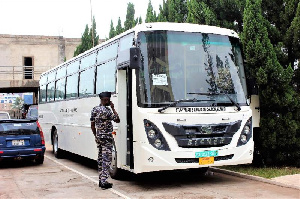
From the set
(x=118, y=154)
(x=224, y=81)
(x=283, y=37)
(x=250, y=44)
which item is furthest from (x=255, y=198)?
(x=283, y=37)

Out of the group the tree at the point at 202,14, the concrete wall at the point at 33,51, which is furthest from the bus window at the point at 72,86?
the concrete wall at the point at 33,51

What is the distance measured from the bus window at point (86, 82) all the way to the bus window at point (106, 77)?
1.84 feet

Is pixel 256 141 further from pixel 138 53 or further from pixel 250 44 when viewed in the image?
pixel 138 53

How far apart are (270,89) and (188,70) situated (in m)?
2.88

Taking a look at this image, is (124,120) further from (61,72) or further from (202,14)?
(61,72)

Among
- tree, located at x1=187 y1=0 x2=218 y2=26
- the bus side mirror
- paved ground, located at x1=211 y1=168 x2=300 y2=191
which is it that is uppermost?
tree, located at x1=187 y1=0 x2=218 y2=26

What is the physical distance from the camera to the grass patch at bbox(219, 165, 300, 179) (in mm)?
10305

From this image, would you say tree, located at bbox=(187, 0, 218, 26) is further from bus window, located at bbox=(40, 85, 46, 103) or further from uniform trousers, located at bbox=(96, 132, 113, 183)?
bus window, located at bbox=(40, 85, 46, 103)

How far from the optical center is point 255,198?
8.05m

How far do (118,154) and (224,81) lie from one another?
9.27ft

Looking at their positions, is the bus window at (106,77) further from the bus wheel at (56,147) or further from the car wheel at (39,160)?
the bus wheel at (56,147)

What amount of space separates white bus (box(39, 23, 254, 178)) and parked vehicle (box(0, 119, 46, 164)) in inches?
170

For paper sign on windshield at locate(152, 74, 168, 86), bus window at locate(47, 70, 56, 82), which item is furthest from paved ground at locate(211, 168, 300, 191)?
bus window at locate(47, 70, 56, 82)

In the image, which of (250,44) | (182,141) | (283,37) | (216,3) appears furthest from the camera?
(216,3)
